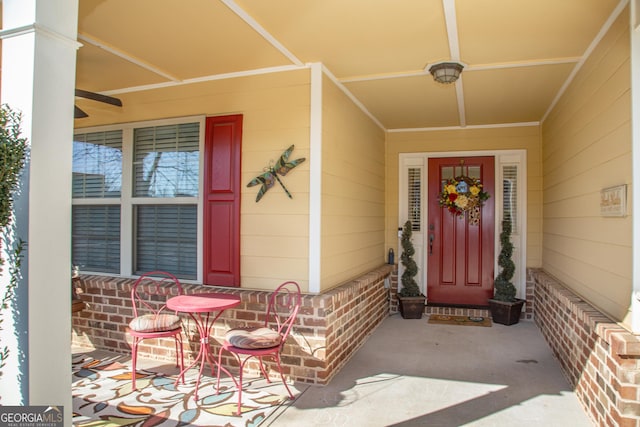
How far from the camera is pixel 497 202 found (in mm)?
6008

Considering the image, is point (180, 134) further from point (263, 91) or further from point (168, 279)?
point (168, 279)

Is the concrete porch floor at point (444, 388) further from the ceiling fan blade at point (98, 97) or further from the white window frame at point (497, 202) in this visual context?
the ceiling fan blade at point (98, 97)

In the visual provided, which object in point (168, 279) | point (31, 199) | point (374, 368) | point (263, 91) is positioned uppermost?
point (263, 91)

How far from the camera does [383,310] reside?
583 centimetres

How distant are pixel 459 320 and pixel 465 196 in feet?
5.34

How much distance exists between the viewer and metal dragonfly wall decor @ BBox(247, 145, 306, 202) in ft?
12.3

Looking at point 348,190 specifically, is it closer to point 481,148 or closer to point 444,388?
point 444,388

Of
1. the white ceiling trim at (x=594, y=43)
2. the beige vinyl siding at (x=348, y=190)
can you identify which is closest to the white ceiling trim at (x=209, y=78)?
the beige vinyl siding at (x=348, y=190)

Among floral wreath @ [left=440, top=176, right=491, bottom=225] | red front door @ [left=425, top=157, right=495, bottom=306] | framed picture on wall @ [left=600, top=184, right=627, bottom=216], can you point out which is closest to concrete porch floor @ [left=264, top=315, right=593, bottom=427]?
red front door @ [left=425, top=157, right=495, bottom=306]

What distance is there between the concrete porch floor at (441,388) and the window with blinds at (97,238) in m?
1.21

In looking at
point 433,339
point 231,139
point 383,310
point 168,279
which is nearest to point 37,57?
point 231,139

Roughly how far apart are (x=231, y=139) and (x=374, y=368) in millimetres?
2408

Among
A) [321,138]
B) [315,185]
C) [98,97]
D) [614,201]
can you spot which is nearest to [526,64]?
[614,201]

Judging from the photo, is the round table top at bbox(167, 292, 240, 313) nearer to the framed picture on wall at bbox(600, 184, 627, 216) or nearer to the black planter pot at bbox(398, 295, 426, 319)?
the framed picture on wall at bbox(600, 184, 627, 216)
